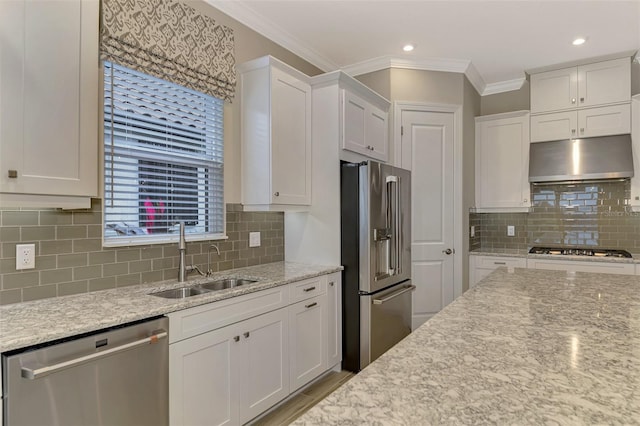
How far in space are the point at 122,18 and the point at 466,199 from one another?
3359mm

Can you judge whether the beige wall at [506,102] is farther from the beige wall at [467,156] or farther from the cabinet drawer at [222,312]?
the cabinet drawer at [222,312]

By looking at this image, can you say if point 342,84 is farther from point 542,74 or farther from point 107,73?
point 542,74

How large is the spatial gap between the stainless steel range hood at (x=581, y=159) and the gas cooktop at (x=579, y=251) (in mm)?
727

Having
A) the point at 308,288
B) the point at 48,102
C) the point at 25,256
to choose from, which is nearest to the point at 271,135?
the point at 308,288

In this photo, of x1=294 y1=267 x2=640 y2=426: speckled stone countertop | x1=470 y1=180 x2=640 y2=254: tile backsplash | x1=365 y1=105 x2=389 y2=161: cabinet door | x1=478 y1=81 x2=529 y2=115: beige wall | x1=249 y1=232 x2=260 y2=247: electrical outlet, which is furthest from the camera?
x1=478 y1=81 x2=529 y2=115: beige wall

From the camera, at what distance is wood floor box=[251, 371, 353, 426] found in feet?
7.52

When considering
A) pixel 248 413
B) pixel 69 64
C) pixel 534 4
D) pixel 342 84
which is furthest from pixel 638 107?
pixel 69 64

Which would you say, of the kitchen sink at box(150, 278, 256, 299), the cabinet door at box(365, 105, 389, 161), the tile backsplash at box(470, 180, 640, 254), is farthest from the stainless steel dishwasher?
the tile backsplash at box(470, 180, 640, 254)

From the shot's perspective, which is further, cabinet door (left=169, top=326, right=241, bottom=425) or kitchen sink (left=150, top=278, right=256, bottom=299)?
kitchen sink (left=150, top=278, right=256, bottom=299)

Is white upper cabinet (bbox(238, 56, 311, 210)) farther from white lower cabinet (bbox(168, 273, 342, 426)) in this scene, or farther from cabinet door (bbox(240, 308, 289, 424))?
cabinet door (bbox(240, 308, 289, 424))

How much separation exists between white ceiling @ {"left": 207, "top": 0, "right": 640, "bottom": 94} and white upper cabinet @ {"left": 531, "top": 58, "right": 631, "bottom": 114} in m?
0.19

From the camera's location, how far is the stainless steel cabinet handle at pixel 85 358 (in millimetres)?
1245

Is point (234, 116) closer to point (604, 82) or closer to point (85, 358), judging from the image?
point (85, 358)

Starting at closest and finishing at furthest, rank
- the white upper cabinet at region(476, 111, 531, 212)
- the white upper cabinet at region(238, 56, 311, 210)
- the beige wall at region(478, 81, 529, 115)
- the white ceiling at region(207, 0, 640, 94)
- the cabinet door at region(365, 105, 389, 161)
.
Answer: the white upper cabinet at region(238, 56, 311, 210)
the white ceiling at region(207, 0, 640, 94)
the cabinet door at region(365, 105, 389, 161)
the white upper cabinet at region(476, 111, 531, 212)
the beige wall at region(478, 81, 529, 115)
